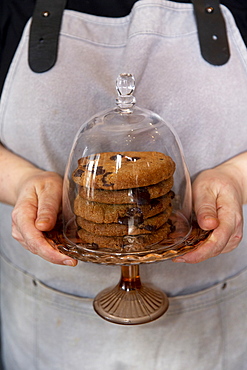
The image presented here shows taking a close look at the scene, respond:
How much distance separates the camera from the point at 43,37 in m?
0.74

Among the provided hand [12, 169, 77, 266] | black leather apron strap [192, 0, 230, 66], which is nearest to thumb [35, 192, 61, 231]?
hand [12, 169, 77, 266]

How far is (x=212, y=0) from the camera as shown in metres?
0.74

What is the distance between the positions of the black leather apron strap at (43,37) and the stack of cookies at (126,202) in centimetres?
29

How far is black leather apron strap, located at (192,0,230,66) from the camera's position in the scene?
2.38 ft

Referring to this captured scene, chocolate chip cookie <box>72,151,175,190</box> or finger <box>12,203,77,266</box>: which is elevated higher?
chocolate chip cookie <box>72,151,175,190</box>

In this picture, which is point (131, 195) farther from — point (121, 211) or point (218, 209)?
point (218, 209)

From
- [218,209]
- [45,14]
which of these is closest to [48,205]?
[218,209]

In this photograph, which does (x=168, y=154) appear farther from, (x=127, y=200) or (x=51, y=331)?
(x=51, y=331)

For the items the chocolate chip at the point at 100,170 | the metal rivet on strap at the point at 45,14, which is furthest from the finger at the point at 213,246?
the metal rivet on strap at the point at 45,14

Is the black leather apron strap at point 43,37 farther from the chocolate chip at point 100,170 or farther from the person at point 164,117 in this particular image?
the chocolate chip at point 100,170

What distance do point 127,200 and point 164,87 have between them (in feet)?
0.97

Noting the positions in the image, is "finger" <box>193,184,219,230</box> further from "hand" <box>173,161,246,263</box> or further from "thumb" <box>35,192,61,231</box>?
"thumb" <box>35,192,61,231</box>

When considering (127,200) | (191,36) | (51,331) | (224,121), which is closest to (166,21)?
(191,36)

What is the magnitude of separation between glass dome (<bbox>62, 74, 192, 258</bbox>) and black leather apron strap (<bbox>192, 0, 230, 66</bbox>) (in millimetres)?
205
